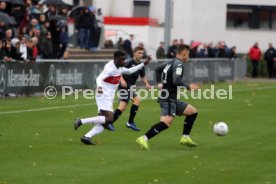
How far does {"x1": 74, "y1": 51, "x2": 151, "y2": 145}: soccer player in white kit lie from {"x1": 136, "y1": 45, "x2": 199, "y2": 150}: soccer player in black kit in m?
1.03

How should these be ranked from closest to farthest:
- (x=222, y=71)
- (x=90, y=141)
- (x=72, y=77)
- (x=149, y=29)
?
(x=90, y=141) < (x=72, y=77) < (x=222, y=71) < (x=149, y=29)

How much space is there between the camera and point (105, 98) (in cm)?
1752

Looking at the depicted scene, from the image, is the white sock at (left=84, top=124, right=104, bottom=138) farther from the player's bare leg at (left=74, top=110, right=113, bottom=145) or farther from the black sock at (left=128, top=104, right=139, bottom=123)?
the black sock at (left=128, top=104, right=139, bottom=123)

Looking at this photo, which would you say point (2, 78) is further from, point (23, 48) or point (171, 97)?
point (171, 97)

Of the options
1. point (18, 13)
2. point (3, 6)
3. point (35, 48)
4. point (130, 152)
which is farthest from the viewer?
point (18, 13)

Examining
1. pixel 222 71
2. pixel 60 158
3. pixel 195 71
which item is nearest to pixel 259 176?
pixel 60 158

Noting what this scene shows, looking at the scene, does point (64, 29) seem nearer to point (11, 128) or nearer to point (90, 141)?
point (11, 128)

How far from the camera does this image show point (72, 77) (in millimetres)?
31531

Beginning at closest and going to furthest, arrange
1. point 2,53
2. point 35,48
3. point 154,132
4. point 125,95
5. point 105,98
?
point 154,132, point 105,98, point 125,95, point 2,53, point 35,48

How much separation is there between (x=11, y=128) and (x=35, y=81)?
9529 millimetres

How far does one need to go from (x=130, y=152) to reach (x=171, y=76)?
1505mm

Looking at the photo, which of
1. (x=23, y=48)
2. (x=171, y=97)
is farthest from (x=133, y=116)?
(x=23, y=48)

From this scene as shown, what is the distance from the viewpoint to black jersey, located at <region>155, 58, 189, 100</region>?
53.9 feet

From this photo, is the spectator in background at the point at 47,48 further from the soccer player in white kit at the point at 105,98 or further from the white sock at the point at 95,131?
the white sock at the point at 95,131
